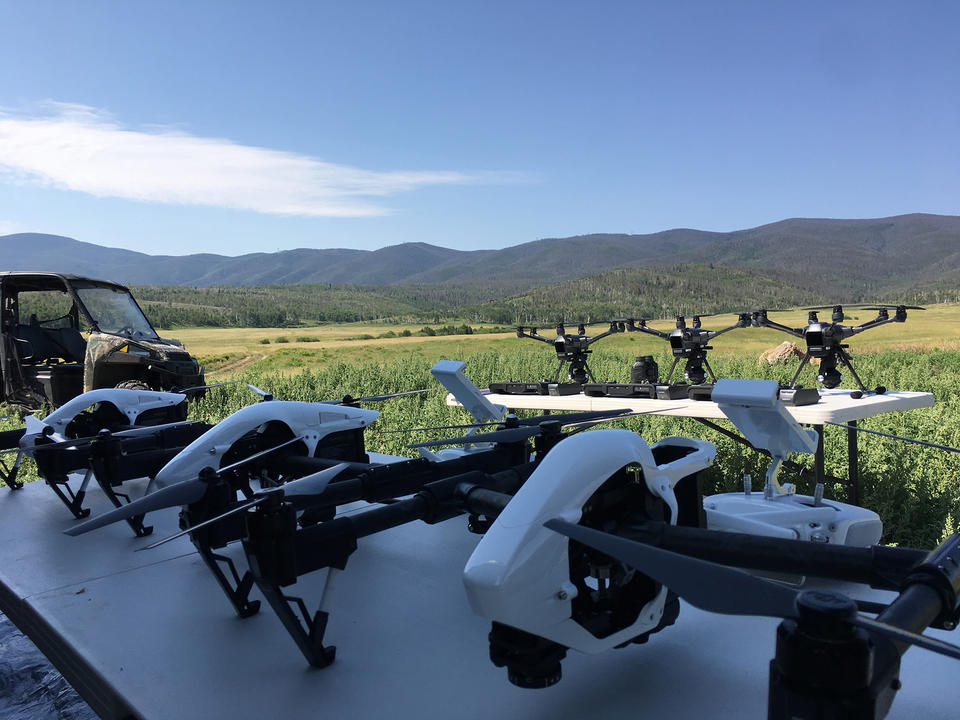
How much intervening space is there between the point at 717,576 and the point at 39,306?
1313 centimetres

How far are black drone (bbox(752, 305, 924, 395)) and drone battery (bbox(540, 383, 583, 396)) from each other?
170 centimetres

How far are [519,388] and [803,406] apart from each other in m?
2.81

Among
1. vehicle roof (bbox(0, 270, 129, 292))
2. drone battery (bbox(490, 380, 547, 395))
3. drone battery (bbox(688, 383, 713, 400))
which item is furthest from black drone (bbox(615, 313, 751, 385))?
vehicle roof (bbox(0, 270, 129, 292))

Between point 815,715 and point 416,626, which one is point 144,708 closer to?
point 416,626

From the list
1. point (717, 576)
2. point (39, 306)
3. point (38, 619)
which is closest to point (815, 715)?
point (717, 576)

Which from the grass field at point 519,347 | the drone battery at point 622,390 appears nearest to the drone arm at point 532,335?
the drone battery at point 622,390

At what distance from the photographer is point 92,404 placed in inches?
247

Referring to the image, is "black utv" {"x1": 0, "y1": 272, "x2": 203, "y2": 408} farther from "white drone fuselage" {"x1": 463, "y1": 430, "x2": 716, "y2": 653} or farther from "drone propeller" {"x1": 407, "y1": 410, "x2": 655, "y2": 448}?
"white drone fuselage" {"x1": 463, "y1": 430, "x2": 716, "y2": 653}

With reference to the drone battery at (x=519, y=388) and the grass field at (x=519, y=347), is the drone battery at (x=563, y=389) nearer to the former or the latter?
the drone battery at (x=519, y=388)

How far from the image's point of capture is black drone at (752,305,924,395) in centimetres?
520

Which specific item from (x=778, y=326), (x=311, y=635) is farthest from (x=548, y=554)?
(x=778, y=326)

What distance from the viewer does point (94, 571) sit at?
4.39 metres

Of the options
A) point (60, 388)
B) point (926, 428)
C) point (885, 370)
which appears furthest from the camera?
point (885, 370)

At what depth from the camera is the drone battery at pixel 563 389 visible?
647 cm
